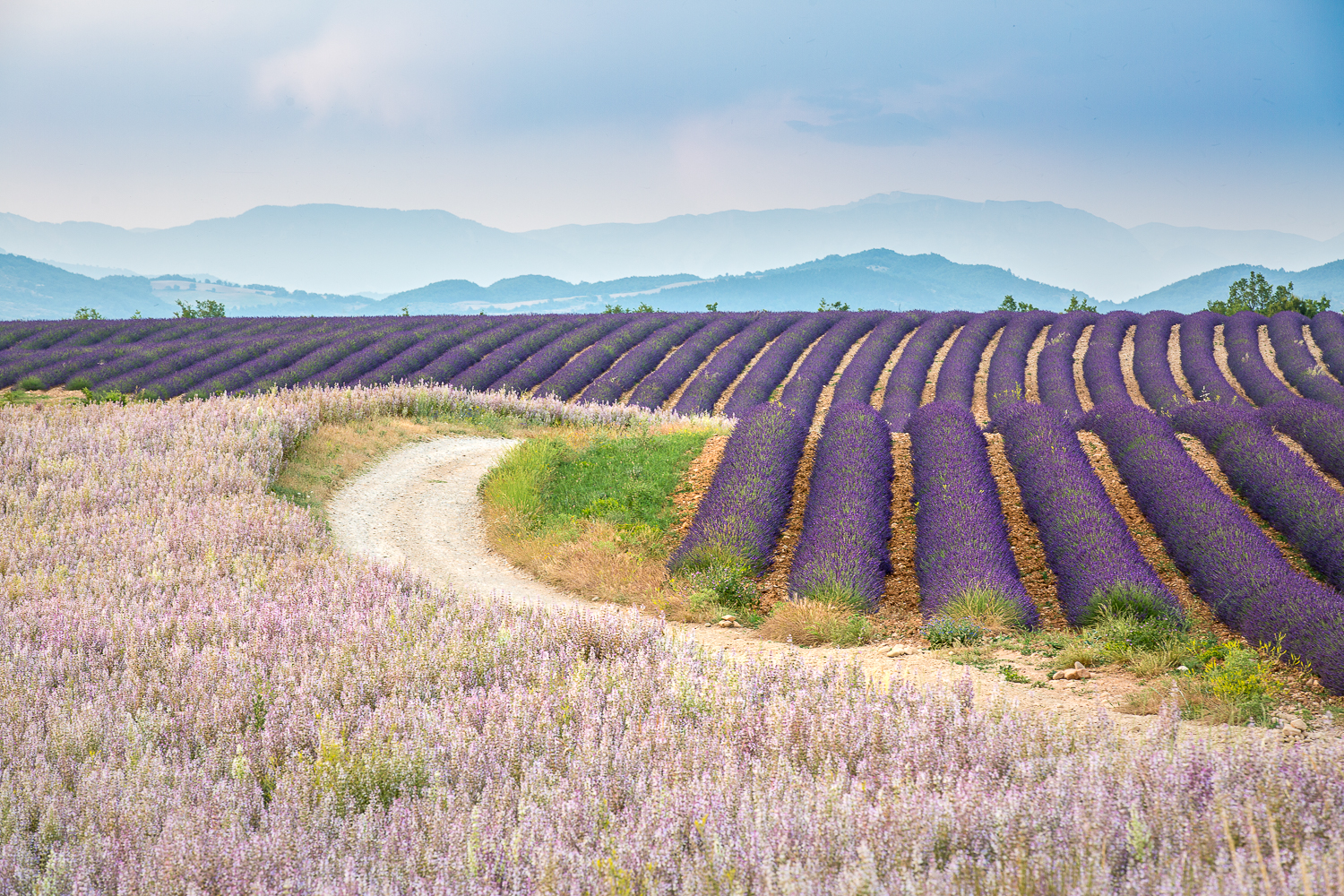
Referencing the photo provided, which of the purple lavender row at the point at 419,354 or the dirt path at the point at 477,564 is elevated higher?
the purple lavender row at the point at 419,354

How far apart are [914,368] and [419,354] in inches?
668

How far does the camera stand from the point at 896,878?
2.68m

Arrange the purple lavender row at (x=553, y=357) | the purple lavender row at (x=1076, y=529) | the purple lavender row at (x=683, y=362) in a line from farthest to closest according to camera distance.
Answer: the purple lavender row at (x=553, y=357), the purple lavender row at (x=683, y=362), the purple lavender row at (x=1076, y=529)

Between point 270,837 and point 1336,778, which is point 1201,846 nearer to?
point 1336,778

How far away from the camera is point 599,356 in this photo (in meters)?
28.3

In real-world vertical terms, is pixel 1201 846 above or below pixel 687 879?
above

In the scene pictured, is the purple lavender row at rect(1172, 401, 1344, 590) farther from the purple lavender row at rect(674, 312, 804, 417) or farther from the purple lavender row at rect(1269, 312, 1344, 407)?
the purple lavender row at rect(674, 312, 804, 417)

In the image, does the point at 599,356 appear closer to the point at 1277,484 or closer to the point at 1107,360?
the point at 1107,360

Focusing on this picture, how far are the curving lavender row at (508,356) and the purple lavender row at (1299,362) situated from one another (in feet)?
75.8

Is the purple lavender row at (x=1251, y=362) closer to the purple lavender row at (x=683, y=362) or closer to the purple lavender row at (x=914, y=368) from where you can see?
the purple lavender row at (x=914, y=368)

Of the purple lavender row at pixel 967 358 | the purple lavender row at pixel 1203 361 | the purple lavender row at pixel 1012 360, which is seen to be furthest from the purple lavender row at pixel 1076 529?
the purple lavender row at pixel 1203 361

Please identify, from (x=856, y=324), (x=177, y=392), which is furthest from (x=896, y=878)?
(x=856, y=324)

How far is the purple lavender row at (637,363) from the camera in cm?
2442

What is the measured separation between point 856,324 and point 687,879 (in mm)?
33346
